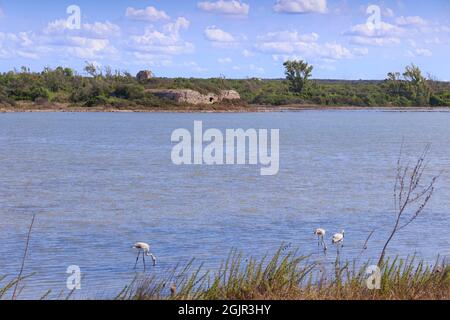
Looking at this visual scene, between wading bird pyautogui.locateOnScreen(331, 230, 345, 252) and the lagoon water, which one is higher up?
wading bird pyautogui.locateOnScreen(331, 230, 345, 252)

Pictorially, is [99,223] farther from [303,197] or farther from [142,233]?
[303,197]

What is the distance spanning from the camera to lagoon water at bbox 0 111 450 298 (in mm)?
13570

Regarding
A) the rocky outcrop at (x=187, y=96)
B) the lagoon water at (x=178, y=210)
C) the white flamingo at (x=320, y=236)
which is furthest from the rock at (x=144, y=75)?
the white flamingo at (x=320, y=236)

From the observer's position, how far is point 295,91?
116 metres

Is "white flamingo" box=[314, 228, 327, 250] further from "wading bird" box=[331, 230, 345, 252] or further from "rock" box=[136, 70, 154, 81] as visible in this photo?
"rock" box=[136, 70, 154, 81]

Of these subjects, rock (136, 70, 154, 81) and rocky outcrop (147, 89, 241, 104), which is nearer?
rocky outcrop (147, 89, 241, 104)

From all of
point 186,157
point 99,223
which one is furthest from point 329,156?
point 99,223

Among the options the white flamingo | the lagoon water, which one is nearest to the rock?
the lagoon water

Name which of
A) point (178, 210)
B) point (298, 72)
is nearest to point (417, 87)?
point (298, 72)

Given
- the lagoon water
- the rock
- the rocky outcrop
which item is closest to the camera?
the lagoon water

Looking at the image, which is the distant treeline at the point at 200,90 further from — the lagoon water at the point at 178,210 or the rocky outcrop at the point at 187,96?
the lagoon water at the point at 178,210

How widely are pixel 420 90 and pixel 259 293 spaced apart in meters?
112

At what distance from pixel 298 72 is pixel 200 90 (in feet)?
69.7

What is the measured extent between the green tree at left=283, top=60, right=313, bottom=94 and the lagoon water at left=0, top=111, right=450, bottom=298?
76.5 m
